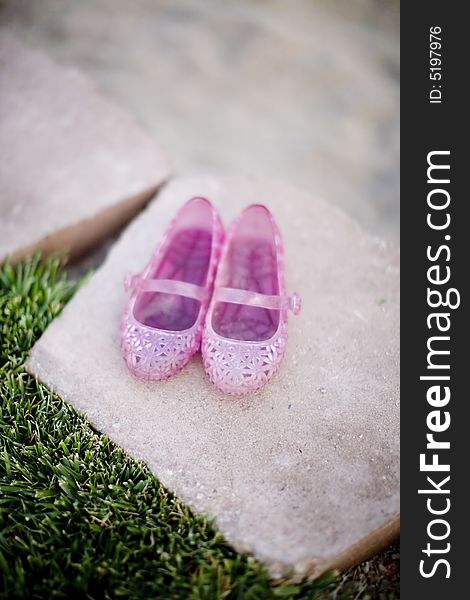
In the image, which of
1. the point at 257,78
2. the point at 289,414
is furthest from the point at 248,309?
the point at 257,78

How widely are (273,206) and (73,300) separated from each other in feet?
3.79

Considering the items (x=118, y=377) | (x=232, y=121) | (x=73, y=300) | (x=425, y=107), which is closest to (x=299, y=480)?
(x=118, y=377)

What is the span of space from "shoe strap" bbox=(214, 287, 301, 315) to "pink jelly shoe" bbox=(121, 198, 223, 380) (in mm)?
98

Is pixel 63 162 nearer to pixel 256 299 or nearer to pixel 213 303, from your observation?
pixel 213 303

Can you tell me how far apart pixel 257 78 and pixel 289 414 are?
8.49 feet

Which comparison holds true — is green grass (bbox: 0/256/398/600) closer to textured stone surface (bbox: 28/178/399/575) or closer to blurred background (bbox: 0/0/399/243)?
textured stone surface (bbox: 28/178/399/575)

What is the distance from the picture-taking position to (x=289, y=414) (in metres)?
2.33

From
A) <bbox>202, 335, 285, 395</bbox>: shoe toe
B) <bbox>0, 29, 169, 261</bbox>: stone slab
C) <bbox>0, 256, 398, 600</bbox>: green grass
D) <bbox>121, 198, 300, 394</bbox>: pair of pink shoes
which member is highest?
<bbox>0, 29, 169, 261</bbox>: stone slab

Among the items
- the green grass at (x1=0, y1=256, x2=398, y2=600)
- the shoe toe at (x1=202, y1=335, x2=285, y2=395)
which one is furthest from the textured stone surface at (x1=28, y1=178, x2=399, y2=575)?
the shoe toe at (x1=202, y1=335, x2=285, y2=395)

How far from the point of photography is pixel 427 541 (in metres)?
2.15

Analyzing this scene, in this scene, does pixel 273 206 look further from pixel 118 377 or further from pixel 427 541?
pixel 427 541

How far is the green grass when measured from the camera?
193 cm

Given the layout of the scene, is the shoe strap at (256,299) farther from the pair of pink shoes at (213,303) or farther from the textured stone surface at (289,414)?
the textured stone surface at (289,414)

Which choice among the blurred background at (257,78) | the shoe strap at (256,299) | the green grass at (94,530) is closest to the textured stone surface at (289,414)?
the green grass at (94,530)
